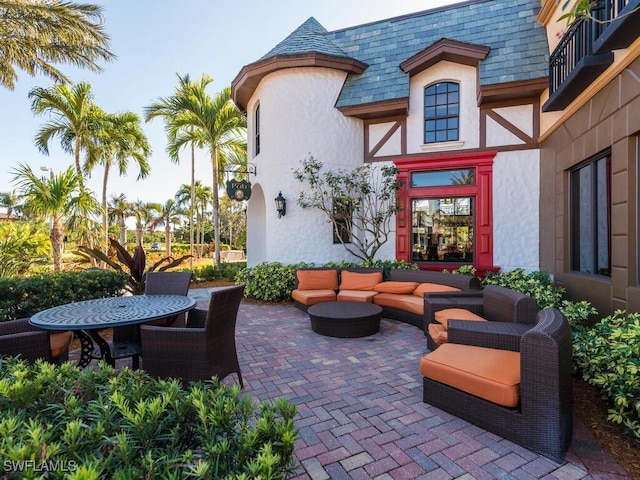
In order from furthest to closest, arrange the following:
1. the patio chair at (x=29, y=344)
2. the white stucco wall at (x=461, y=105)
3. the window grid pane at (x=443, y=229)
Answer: the window grid pane at (x=443, y=229), the white stucco wall at (x=461, y=105), the patio chair at (x=29, y=344)

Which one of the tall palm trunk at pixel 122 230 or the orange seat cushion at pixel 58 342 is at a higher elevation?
the tall palm trunk at pixel 122 230

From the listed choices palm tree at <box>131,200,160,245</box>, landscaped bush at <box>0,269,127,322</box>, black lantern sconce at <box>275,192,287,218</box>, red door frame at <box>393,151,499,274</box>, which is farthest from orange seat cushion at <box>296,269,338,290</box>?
palm tree at <box>131,200,160,245</box>

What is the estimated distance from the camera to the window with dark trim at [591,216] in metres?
4.57

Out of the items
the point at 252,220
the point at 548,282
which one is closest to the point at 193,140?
the point at 252,220

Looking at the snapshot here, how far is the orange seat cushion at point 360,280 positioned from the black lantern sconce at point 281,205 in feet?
8.40

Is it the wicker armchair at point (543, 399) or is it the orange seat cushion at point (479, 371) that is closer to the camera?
the wicker armchair at point (543, 399)

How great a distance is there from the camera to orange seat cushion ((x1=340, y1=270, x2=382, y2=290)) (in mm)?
6925

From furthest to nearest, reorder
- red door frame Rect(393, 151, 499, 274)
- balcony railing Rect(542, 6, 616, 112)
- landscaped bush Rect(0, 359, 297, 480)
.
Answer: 1. red door frame Rect(393, 151, 499, 274)
2. balcony railing Rect(542, 6, 616, 112)
3. landscaped bush Rect(0, 359, 297, 480)

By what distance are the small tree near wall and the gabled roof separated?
1.78m

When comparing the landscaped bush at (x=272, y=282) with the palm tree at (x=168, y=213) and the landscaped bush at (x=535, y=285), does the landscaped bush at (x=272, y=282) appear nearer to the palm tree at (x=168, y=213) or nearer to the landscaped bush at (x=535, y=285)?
the landscaped bush at (x=535, y=285)

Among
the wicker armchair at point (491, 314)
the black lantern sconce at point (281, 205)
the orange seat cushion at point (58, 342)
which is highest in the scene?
the black lantern sconce at point (281, 205)

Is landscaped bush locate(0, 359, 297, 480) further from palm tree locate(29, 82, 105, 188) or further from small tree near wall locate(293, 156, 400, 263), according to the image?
palm tree locate(29, 82, 105, 188)

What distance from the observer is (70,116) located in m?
12.0

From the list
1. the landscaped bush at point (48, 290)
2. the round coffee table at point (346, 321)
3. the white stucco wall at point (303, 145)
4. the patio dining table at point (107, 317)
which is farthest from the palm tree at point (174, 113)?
the round coffee table at point (346, 321)
